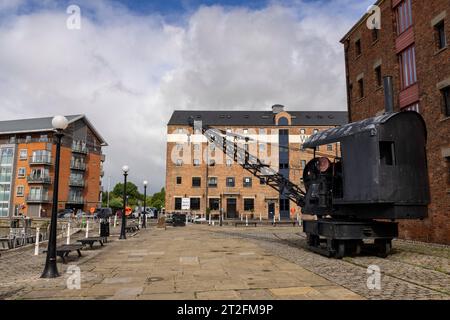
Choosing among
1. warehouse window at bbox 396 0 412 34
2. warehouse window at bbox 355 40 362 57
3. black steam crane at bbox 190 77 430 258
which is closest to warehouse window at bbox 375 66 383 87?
warehouse window at bbox 396 0 412 34

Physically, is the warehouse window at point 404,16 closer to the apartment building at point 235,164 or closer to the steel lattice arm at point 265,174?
the steel lattice arm at point 265,174

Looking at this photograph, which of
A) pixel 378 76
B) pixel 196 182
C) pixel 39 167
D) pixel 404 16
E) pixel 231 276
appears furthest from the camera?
pixel 196 182

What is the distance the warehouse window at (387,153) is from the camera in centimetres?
1048

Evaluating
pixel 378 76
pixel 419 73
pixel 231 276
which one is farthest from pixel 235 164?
pixel 231 276

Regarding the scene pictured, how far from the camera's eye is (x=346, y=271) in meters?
9.09

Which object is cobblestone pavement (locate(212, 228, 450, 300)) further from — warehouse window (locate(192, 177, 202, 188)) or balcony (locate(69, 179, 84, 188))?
balcony (locate(69, 179, 84, 188))

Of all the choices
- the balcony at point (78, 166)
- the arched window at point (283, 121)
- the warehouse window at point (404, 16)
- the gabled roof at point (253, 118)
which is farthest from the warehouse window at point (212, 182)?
the warehouse window at point (404, 16)

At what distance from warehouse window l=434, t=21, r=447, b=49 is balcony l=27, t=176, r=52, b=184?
180 feet

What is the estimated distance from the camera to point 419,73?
17.0 metres

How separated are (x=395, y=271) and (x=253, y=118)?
53.1m

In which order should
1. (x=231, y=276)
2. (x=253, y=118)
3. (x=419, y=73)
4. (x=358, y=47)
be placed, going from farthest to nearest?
(x=253, y=118) < (x=358, y=47) < (x=419, y=73) < (x=231, y=276)

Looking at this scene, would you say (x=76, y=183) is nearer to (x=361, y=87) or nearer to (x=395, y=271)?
(x=361, y=87)

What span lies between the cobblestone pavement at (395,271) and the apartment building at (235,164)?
42484 millimetres

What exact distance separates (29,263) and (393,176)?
1129 cm
